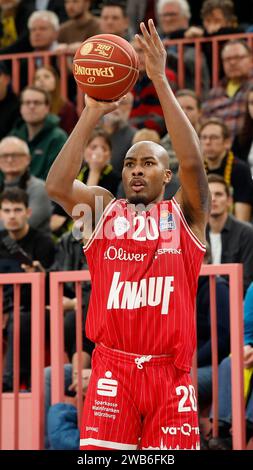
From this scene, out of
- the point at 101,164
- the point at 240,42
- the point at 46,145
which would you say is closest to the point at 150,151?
the point at 101,164

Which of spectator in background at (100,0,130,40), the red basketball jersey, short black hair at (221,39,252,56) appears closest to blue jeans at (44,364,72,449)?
the red basketball jersey

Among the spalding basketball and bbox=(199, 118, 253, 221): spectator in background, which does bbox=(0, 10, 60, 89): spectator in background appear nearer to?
bbox=(199, 118, 253, 221): spectator in background

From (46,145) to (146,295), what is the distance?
249 inches

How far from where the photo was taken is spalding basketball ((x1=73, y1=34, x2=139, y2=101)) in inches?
235

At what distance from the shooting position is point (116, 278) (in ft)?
19.6

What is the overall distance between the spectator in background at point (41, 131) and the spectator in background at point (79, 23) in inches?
48.4

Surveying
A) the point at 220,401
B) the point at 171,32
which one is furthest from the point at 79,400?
the point at 171,32

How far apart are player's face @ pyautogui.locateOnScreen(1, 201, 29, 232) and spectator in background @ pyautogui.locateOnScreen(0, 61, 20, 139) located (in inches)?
116

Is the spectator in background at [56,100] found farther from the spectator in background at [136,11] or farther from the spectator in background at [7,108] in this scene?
the spectator in background at [136,11]

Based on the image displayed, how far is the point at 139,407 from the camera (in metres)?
5.84

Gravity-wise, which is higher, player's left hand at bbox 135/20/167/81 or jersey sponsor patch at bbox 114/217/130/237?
player's left hand at bbox 135/20/167/81

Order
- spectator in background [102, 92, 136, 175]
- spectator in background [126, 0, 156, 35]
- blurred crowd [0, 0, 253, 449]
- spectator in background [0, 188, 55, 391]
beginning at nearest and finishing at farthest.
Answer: blurred crowd [0, 0, 253, 449] < spectator in background [0, 188, 55, 391] < spectator in background [102, 92, 136, 175] < spectator in background [126, 0, 156, 35]

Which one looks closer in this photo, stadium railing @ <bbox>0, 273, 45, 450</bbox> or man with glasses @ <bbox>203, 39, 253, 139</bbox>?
stadium railing @ <bbox>0, 273, 45, 450</bbox>

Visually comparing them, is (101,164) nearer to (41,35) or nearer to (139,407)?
(41,35)
